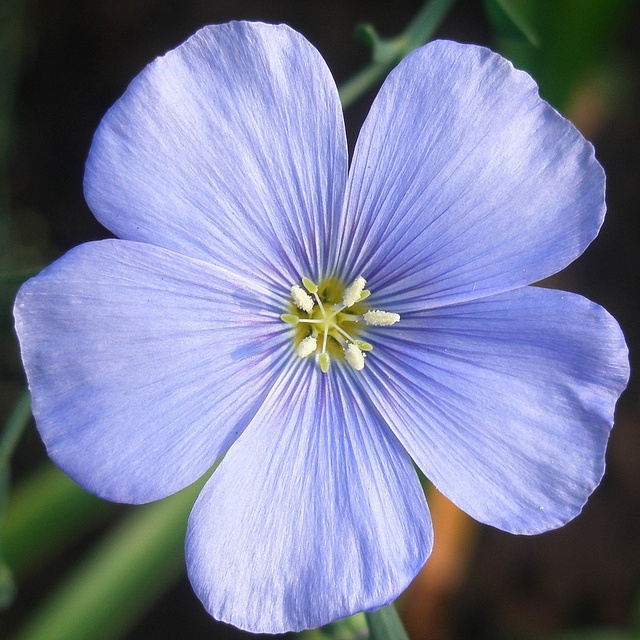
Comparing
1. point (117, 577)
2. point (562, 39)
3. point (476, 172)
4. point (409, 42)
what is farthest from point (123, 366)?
point (562, 39)

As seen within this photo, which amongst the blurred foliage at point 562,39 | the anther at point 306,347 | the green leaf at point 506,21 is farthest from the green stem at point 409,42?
the blurred foliage at point 562,39

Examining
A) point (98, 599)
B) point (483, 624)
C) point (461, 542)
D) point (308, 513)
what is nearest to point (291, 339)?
point (308, 513)

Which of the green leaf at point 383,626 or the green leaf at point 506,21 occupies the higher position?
the green leaf at point 506,21

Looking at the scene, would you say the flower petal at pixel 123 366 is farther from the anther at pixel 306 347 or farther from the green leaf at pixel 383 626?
the green leaf at pixel 383 626

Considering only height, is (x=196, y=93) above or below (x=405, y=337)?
above

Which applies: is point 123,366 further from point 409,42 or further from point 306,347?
point 409,42

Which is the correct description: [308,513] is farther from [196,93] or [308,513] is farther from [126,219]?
[196,93]
